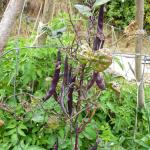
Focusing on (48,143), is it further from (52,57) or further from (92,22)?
(92,22)

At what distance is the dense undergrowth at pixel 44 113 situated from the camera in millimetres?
1575

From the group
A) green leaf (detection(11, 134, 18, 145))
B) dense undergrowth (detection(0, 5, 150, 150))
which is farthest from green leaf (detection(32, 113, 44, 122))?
green leaf (detection(11, 134, 18, 145))

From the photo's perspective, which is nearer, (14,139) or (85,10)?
(85,10)

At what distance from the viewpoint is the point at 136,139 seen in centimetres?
186

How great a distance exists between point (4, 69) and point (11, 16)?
41 cm

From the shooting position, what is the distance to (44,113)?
61.2 inches

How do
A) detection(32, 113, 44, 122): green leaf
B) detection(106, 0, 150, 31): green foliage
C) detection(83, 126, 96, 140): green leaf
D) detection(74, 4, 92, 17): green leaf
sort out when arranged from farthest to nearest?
detection(106, 0, 150, 31): green foliage < detection(83, 126, 96, 140): green leaf < detection(32, 113, 44, 122): green leaf < detection(74, 4, 92, 17): green leaf

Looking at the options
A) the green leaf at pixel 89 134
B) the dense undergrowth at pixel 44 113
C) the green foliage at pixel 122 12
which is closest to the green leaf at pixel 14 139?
the dense undergrowth at pixel 44 113

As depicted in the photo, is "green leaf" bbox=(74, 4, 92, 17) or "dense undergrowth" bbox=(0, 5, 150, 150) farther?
"dense undergrowth" bbox=(0, 5, 150, 150)

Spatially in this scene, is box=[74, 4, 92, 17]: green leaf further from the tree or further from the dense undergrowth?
the tree

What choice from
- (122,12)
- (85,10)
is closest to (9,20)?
(85,10)

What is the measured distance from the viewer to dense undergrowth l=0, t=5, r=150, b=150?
1575 mm

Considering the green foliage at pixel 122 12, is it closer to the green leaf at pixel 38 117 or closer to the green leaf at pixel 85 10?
the green leaf at pixel 38 117

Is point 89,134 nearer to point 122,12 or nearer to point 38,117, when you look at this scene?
point 38,117
